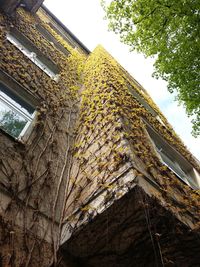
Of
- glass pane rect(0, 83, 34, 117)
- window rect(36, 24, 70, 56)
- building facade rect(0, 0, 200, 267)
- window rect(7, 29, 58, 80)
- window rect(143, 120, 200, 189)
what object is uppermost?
window rect(36, 24, 70, 56)

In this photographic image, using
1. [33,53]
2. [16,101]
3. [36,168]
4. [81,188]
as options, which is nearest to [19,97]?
[16,101]

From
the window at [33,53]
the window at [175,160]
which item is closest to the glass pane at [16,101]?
the window at [33,53]

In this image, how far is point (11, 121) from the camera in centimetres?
504

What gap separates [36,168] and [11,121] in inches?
44.7

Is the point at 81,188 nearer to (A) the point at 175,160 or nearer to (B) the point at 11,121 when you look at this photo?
(B) the point at 11,121

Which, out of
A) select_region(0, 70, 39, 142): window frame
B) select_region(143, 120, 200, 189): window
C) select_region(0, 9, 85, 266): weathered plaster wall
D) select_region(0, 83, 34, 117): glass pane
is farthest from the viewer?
select_region(143, 120, 200, 189): window

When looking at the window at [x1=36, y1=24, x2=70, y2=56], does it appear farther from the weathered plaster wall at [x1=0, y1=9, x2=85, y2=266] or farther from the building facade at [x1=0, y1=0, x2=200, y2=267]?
the building facade at [x1=0, y1=0, x2=200, y2=267]

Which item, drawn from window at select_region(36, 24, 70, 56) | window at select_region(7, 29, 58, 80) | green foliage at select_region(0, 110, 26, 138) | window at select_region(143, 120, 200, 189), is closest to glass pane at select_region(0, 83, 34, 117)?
green foliage at select_region(0, 110, 26, 138)

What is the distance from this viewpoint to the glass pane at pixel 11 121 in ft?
15.9

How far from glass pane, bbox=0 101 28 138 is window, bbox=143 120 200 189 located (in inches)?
159

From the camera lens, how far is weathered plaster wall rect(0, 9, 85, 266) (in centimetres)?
351

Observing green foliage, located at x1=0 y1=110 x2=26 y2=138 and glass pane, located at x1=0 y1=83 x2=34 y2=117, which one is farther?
glass pane, located at x1=0 y1=83 x2=34 y2=117

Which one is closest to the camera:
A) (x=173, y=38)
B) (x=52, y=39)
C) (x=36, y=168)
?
(x=36, y=168)

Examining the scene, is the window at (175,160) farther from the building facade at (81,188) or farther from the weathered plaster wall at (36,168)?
the weathered plaster wall at (36,168)
